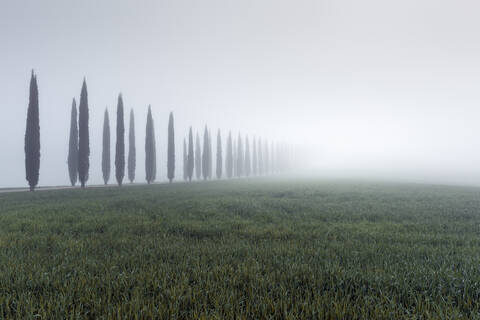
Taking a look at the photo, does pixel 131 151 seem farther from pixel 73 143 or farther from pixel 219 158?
pixel 219 158

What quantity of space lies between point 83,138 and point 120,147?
19.5 feet

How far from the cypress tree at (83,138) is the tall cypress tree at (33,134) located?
4497mm

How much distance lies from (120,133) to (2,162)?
132 metres

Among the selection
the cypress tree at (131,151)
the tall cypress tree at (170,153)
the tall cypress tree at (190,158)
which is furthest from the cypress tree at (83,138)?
the tall cypress tree at (190,158)

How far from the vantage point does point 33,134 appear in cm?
2562

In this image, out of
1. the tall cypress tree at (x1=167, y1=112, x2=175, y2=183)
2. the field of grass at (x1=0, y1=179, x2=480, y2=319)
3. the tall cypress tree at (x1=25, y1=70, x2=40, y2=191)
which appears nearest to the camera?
the field of grass at (x1=0, y1=179, x2=480, y2=319)

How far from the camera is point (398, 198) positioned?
635 inches

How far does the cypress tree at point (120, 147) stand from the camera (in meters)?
35.0

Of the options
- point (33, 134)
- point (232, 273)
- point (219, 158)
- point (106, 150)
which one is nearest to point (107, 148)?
point (106, 150)

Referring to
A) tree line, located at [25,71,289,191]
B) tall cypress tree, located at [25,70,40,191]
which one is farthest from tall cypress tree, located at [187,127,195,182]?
tall cypress tree, located at [25,70,40,191]

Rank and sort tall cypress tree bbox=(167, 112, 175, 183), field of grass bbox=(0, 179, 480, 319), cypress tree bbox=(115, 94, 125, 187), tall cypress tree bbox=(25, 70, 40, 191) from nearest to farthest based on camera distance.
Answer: field of grass bbox=(0, 179, 480, 319)
tall cypress tree bbox=(25, 70, 40, 191)
cypress tree bbox=(115, 94, 125, 187)
tall cypress tree bbox=(167, 112, 175, 183)

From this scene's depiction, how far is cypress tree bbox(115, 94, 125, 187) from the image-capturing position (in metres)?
35.0

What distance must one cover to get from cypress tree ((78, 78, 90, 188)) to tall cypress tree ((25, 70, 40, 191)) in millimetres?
4497

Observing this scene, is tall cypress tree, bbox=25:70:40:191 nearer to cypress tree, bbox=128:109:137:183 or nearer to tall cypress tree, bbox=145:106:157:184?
cypress tree, bbox=128:109:137:183
